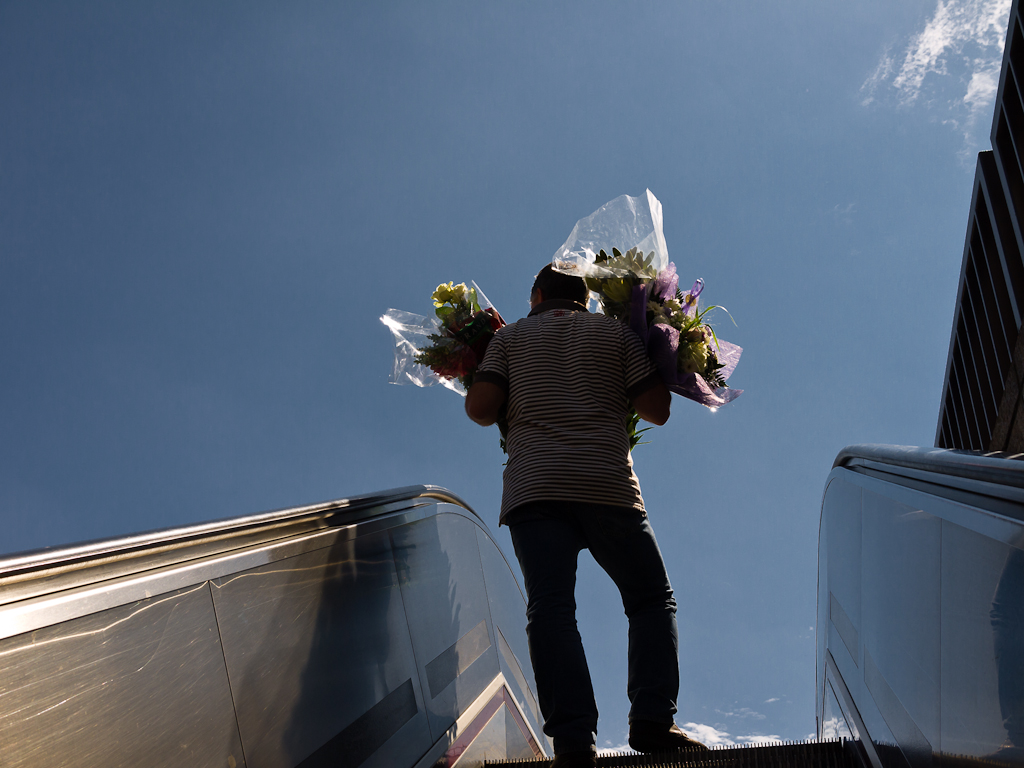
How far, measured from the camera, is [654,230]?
10.3 ft

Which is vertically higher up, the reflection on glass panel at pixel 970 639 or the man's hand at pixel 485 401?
the man's hand at pixel 485 401

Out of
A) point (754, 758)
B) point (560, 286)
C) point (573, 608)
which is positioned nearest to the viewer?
point (573, 608)

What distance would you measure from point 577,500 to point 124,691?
5.09 feet

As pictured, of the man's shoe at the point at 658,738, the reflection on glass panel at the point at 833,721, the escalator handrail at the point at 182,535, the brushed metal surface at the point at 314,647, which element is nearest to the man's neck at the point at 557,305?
the escalator handrail at the point at 182,535

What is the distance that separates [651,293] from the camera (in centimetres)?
306

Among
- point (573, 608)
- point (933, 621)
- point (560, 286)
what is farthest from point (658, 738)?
point (560, 286)

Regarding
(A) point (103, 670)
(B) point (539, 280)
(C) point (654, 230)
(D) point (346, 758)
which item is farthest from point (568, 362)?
(A) point (103, 670)

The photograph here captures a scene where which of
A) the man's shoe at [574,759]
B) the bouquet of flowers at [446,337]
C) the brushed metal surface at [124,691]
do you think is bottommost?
the man's shoe at [574,759]

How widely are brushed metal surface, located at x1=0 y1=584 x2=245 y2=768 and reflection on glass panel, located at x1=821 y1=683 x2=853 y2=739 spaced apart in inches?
106

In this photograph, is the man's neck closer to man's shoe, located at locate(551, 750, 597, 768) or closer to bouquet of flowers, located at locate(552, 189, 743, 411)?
bouquet of flowers, located at locate(552, 189, 743, 411)

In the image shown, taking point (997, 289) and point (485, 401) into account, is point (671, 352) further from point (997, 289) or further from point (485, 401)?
point (997, 289)

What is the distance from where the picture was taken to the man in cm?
245

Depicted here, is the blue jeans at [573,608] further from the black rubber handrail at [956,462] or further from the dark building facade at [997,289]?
the dark building facade at [997,289]

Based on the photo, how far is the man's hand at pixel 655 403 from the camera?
2820 mm
